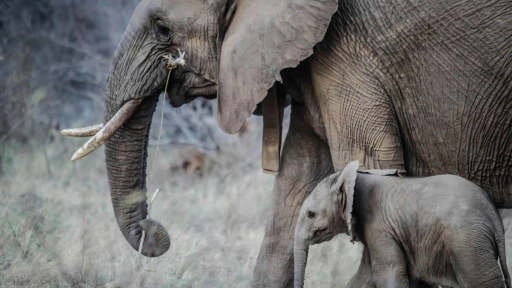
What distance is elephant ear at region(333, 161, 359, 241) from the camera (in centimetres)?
561

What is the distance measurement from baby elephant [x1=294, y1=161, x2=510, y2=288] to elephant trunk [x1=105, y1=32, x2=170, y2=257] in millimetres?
918

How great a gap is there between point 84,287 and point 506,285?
2299 millimetres

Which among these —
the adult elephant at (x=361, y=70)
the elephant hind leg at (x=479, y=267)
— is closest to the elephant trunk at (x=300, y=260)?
the adult elephant at (x=361, y=70)

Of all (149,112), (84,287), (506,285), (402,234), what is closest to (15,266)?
(84,287)

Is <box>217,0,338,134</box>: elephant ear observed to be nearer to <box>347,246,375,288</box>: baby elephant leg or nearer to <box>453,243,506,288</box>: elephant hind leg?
<box>347,246,375,288</box>: baby elephant leg

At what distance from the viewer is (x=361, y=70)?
595 centimetres

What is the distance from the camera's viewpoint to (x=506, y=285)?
5.36 meters

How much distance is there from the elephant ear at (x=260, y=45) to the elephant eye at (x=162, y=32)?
0.86 feet

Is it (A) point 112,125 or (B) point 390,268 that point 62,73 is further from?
(B) point 390,268

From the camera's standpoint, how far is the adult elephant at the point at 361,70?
5883 mm

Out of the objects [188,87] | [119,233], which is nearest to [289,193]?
[188,87]

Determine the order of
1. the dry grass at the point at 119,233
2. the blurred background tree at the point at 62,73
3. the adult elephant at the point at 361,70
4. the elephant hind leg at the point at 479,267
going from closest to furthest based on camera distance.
→ the elephant hind leg at the point at 479,267 < the adult elephant at the point at 361,70 < the dry grass at the point at 119,233 < the blurred background tree at the point at 62,73

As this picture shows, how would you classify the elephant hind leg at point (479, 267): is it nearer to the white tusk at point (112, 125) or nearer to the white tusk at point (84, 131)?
the white tusk at point (112, 125)

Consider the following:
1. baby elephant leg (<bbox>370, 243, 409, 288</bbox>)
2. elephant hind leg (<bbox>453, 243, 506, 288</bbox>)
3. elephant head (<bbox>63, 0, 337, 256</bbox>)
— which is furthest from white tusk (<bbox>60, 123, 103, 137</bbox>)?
elephant hind leg (<bbox>453, 243, 506, 288</bbox>)
